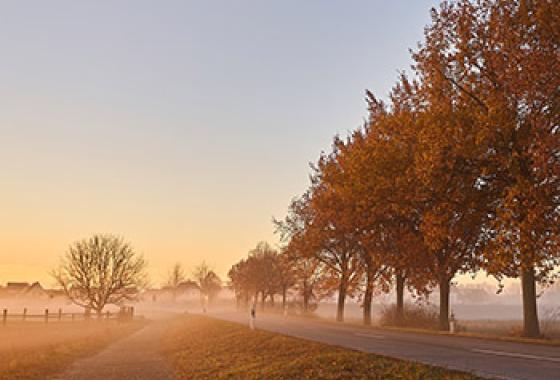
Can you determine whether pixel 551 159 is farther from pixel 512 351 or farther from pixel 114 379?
pixel 114 379

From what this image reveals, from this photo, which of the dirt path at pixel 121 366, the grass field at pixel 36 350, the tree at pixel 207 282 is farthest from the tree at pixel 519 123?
the tree at pixel 207 282

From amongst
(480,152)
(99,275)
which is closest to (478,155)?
(480,152)

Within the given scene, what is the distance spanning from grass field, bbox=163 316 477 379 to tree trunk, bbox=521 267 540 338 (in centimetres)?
944

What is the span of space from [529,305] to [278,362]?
38.1 ft

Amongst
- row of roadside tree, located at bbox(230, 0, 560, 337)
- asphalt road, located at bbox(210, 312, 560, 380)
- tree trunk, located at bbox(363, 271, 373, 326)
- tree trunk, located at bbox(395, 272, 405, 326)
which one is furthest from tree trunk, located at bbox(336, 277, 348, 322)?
asphalt road, located at bbox(210, 312, 560, 380)

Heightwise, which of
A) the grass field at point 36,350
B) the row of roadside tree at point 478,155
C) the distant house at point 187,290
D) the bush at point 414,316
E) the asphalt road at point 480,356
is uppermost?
the row of roadside tree at point 478,155

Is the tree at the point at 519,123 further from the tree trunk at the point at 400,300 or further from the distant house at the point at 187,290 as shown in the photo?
the distant house at the point at 187,290

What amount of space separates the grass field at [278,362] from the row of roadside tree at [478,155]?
8.32m

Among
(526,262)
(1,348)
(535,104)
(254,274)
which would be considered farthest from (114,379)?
(254,274)

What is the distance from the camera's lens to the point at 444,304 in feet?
92.1

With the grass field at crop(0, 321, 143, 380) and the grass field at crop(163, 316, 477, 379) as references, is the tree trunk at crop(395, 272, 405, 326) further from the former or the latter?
the grass field at crop(0, 321, 143, 380)

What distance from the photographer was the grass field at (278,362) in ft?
39.3

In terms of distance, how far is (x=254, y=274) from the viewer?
261 ft

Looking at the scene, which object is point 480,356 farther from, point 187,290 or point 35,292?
point 187,290
